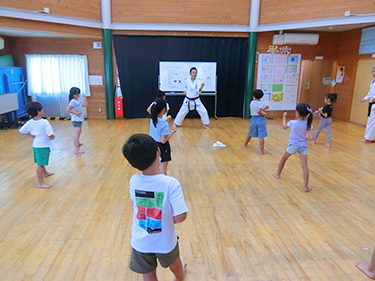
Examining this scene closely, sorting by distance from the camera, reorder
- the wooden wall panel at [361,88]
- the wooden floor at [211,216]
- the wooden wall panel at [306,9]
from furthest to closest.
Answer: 1. the wooden wall panel at [361,88]
2. the wooden wall panel at [306,9]
3. the wooden floor at [211,216]

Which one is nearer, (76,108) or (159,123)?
(159,123)

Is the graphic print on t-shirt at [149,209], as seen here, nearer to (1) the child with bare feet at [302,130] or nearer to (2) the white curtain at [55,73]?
(1) the child with bare feet at [302,130]

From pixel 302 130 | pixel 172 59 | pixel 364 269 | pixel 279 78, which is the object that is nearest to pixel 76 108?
pixel 302 130

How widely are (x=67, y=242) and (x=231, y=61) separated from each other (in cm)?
730

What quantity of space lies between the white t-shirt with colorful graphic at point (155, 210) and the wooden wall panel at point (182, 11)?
7383 mm

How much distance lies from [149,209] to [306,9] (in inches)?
295

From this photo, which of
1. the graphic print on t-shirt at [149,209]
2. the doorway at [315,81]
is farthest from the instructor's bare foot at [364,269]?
the doorway at [315,81]

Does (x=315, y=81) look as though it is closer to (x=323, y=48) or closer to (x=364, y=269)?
(x=323, y=48)

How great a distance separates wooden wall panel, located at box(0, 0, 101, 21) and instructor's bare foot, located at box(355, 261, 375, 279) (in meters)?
7.20

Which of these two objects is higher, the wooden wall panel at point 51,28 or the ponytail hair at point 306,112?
the wooden wall panel at point 51,28

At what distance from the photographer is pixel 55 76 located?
27.5ft

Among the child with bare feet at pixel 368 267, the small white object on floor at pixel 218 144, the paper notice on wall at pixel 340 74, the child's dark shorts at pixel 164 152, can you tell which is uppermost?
the paper notice on wall at pixel 340 74

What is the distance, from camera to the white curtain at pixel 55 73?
828cm

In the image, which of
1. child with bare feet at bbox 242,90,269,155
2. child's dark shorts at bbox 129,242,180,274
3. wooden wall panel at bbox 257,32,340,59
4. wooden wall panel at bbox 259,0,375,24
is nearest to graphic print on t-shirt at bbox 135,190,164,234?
child's dark shorts at bbox 129,242,180,274
